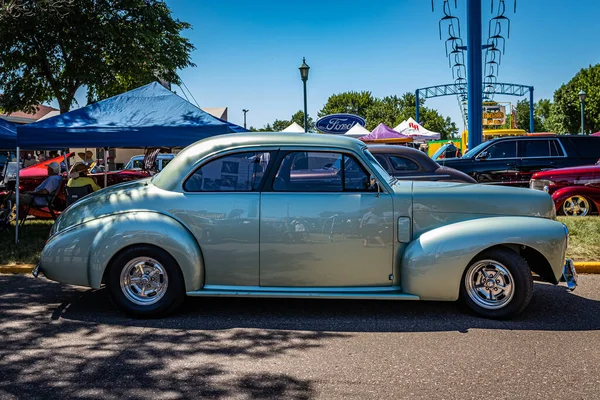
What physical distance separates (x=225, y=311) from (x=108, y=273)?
1.20 meters

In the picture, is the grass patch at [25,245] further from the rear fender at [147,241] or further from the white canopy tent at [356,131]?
the white canopy tent at [356,131]

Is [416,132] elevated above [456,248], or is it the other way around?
[416,132]

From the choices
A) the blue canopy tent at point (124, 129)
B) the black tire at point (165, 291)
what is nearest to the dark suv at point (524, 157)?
the blue canopy tent at point (124, 129)

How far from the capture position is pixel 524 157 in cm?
1325

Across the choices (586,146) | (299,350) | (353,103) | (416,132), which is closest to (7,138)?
(299,350)

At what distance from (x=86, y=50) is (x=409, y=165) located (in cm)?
1406

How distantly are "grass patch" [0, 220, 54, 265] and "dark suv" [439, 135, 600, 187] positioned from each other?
28.8ft

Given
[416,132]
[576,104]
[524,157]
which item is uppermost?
[576,104]

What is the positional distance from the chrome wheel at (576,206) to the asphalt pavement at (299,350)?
476cm

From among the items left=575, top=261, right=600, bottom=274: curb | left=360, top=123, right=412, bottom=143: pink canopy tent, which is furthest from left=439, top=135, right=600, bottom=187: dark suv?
left=360, top=123, right=412, bottom=143: pink canopy tent

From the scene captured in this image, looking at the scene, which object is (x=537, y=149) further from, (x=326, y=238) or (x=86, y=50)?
(x=86, y=50)

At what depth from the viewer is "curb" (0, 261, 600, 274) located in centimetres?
733

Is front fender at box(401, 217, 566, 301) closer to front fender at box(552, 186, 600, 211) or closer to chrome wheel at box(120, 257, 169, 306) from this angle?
chrome wheel at box(120, 257, 169, 306)

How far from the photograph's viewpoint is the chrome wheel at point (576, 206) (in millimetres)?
10461
